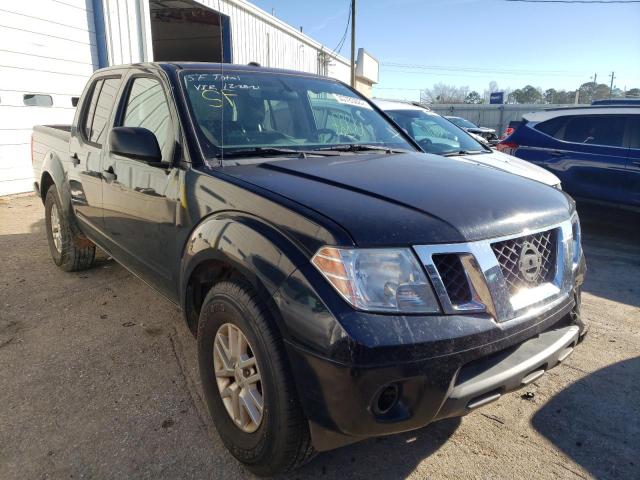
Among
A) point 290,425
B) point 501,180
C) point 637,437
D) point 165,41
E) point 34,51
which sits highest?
point 165,41

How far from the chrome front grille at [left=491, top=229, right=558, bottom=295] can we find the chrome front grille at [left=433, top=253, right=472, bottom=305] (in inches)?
7.6

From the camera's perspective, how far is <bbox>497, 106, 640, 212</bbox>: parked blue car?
19.9 ft

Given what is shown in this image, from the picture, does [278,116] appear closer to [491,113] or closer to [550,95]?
[491,113]

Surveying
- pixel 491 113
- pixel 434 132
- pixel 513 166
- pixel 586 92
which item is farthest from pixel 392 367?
pixel 586 92

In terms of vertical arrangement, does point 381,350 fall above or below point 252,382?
above

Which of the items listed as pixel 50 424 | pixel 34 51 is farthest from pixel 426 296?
pixel 34 51

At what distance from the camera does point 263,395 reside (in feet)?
6.10

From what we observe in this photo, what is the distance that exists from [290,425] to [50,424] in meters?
1.45

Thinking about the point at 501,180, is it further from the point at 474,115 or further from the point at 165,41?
the point at 474,115

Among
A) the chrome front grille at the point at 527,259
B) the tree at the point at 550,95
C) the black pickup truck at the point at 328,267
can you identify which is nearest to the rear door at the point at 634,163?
the black pickup truck at the point at 328,267

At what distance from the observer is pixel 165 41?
18812 mm

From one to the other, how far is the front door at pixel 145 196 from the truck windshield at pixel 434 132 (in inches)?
142

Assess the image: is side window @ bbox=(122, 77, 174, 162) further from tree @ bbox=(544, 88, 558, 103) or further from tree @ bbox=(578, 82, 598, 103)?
tree @ bbox=(544, 88, 558, 103)

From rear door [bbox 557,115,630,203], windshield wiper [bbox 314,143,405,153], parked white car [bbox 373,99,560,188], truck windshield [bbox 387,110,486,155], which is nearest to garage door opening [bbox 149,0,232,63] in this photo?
parked white car [bbox 373,99,560,188]
